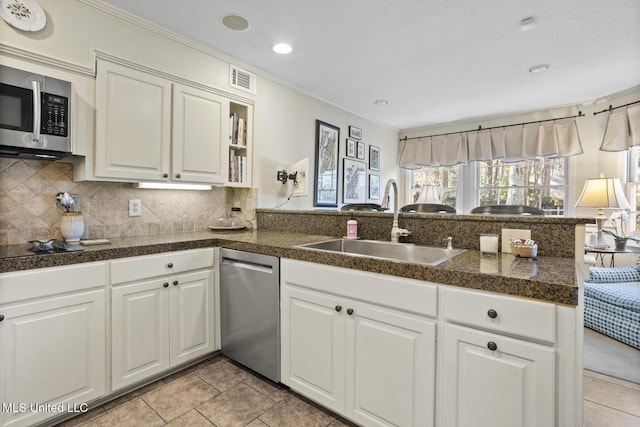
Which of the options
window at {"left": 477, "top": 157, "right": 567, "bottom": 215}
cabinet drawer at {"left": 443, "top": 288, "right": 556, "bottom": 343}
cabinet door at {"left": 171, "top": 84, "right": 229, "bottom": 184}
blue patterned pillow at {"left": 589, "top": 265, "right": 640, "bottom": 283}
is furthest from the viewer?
window at {"left": 477, "top": 157, "right": 567, "bottom": 215}

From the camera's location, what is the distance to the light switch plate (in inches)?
61.4

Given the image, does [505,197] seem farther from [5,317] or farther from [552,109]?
[5,317]

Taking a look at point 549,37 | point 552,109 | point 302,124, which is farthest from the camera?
point 552,109

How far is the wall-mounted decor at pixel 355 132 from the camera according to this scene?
4.33 metres

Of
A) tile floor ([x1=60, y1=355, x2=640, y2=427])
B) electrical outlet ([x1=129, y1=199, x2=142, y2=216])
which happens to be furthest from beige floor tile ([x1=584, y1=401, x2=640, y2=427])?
electrical outlet ([x1=129, y1=199, x2=142, y2=216])

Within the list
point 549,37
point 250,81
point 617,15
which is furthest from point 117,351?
point 617,15

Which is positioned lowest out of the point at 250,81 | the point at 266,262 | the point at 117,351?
the point at 117,351

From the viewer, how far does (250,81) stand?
283cm

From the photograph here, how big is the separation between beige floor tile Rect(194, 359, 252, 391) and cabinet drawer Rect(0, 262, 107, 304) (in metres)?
0.89

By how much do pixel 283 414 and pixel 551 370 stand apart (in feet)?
4.22

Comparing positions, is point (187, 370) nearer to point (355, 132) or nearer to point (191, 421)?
point (191, 421)

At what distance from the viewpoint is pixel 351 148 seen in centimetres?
434

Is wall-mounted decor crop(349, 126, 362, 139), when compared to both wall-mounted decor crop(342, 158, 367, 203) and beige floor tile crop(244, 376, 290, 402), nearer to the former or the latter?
wall-mounted decor crop(342, 158, 367, 203)

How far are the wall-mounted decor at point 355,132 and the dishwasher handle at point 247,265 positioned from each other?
2.82 metres
